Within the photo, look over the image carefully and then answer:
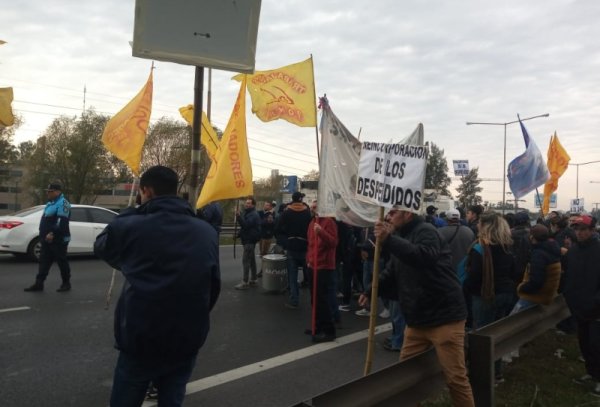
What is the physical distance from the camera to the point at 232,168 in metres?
5.19

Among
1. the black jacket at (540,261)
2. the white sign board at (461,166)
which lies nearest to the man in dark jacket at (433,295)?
the black jacket at (540,261)

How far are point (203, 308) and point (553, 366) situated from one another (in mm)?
4803

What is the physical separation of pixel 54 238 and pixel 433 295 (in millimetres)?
7375

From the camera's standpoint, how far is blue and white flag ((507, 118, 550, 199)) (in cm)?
1104

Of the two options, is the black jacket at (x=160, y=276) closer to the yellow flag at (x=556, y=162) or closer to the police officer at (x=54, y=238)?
the police officer at (x=54, y=238)

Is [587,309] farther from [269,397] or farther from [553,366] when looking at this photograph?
[269,397]

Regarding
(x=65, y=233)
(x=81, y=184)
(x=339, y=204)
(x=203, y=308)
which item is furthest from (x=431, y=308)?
(x=81, y=184)

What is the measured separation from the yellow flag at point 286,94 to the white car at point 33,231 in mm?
4804

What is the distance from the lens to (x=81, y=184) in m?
45.6

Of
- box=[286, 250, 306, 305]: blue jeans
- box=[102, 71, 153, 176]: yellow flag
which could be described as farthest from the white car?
box=[102, 71, 153, 176]: yellow flag

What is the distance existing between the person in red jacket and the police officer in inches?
188

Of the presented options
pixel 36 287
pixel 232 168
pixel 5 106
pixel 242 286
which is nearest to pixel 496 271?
pixel 232 168

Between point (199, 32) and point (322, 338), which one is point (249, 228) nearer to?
point (322, 338)

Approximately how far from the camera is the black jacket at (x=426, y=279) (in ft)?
11.6
